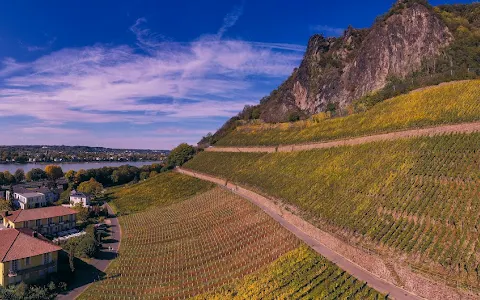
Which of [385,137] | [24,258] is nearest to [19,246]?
[24,258]

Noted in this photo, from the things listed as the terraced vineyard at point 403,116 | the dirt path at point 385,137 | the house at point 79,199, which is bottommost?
the house at point 79,199

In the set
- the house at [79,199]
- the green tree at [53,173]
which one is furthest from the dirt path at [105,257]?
the green tree at [53,173]

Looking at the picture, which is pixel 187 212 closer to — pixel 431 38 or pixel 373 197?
pixel 373 197

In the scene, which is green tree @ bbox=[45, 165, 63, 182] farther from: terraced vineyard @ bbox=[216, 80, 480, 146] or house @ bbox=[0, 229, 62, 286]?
house @ bbox=[0, 229, 62, 286]

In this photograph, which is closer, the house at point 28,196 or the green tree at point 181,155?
the house at point 28,196

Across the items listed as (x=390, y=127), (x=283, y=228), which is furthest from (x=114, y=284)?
(x=390, y=127)

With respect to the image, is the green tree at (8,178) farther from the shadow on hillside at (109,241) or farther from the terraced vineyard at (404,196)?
the terraced vineyard at (404,196)

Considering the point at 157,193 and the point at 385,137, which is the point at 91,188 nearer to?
the point at 157,193
